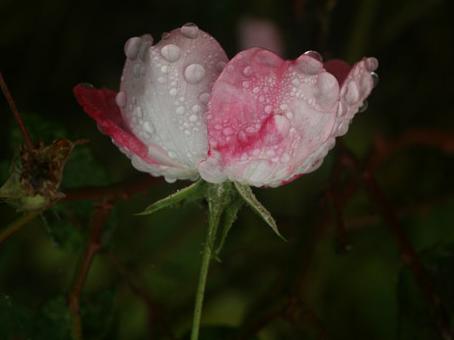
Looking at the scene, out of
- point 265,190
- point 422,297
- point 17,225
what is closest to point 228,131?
point 17,225

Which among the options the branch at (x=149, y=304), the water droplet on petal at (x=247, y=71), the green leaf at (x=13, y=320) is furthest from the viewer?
the branch at (x=149, y=304)

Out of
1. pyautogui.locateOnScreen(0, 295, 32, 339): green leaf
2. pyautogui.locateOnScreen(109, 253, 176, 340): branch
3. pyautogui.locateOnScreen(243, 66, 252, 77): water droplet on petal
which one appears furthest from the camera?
pyautogui.locateOnScreen(109, 253, 176, 340): branch

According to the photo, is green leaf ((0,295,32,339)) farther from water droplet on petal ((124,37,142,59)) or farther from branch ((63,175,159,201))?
water droplet on petal ((124,37,142,59))

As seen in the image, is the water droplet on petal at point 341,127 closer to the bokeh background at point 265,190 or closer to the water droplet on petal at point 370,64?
the water droplet on petal at point 370,64

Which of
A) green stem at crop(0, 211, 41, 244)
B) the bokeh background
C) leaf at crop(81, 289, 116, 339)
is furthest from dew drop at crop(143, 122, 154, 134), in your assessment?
the bokeh background

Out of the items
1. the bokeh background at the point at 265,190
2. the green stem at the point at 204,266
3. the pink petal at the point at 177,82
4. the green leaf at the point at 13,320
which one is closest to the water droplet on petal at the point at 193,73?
the pink petal at the point at 177,82

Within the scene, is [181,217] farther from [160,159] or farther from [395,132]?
[160,159]
